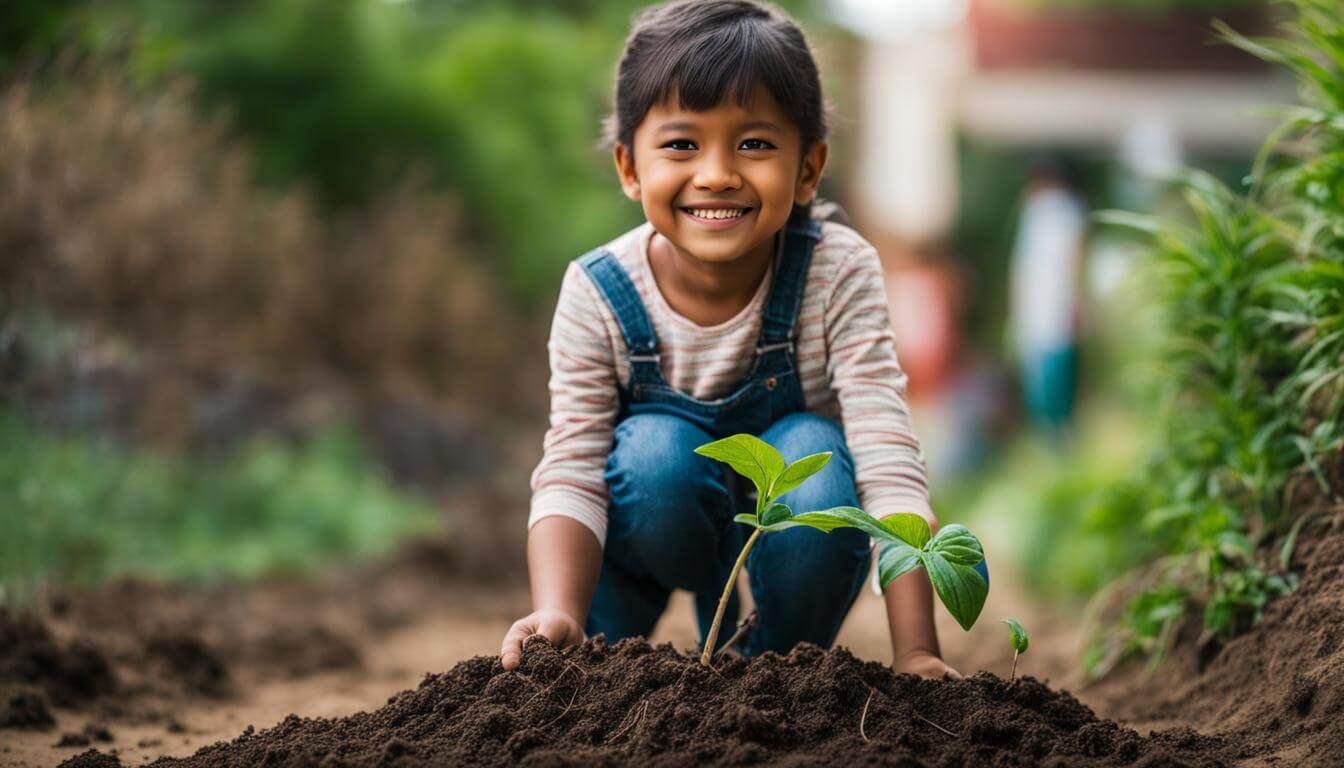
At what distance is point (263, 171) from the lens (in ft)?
23.3

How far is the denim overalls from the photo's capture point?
2379mm

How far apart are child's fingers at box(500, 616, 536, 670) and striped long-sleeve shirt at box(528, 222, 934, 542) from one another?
291 millimetres

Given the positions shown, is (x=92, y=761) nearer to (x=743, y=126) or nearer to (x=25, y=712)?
(x=25, y=712)

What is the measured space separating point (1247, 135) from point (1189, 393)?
11.5 metres

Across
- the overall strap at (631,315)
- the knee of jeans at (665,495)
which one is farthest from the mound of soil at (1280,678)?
the overall strap at (631,315)

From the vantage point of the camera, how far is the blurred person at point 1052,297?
841cm

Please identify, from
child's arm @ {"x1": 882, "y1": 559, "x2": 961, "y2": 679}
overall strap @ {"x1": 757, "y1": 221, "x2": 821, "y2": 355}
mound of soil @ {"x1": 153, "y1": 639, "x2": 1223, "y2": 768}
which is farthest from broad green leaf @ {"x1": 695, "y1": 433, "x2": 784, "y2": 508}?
overall strap @ {"x1": 757, "y1": 221, "x2": 821, "y2": 355}

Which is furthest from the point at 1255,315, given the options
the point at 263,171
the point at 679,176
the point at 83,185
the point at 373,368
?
the point at 263,171

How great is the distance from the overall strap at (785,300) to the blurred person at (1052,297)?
6334 mm

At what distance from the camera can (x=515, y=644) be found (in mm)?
2066

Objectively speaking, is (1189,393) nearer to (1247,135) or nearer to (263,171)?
(263,171)

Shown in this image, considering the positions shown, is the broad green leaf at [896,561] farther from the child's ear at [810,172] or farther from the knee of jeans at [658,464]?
the child's ear at [810,172]

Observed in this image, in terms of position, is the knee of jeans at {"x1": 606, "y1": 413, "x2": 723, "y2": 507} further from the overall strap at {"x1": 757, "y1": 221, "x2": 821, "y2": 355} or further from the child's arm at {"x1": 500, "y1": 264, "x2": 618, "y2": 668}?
the overall strap at {"x1": 757, "y1": 221, "x2": 821, "y2": 355}

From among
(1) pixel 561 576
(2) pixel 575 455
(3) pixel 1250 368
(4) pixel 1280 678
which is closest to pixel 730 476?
(2) pixel 575 455
